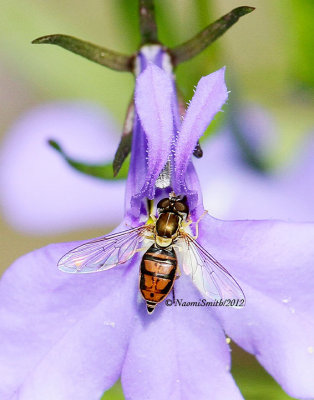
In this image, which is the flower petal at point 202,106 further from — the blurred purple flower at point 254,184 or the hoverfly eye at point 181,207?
the blurred purple flower at point 254,184

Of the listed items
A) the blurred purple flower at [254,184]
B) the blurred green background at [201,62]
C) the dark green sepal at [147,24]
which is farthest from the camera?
the blurred purple flower at [254,184]

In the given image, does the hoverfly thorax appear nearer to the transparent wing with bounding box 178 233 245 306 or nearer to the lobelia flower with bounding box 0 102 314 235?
the transparent wing with bounding box 178 233 245 306

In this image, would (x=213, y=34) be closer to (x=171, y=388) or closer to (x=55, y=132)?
(x=171, y=388)

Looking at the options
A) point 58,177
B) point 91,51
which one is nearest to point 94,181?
point 58,177

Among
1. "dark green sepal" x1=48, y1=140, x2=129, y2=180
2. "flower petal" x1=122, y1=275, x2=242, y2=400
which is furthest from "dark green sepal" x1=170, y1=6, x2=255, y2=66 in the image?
"flower petal" x1=122, y1=275, x2=242, y2=400

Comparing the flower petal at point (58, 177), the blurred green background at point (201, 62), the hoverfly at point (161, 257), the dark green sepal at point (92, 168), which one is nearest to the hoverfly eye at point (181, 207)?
the hoverfly at point (161, 257)

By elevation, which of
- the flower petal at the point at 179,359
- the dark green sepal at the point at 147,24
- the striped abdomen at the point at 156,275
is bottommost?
the flower petal at the point at 179,359
